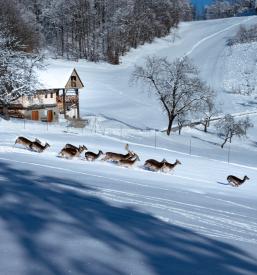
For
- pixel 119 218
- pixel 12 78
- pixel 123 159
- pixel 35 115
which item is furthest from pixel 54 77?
pixel 119 218

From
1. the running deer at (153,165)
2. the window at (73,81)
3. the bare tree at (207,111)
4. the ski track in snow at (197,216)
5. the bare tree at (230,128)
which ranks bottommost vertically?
the bare tree at (230,128)

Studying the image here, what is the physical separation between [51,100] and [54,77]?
11.0 ft

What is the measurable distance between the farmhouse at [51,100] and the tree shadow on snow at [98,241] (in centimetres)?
4007

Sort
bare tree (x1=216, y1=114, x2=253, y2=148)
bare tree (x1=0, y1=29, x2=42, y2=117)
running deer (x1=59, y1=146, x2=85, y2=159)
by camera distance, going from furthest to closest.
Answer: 1. bare tree (x1=216, y1=114, x2=253, y2=148)
2. bare tree (x1=0, y1=29, x2=42, y2=117)
3. running deer (x1=59, y1=146, x2=85, y2=159)

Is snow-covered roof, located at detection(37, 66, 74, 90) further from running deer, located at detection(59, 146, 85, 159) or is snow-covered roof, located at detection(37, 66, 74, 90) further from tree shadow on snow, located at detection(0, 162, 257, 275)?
tree shadow on snow, located at detection(0, 162, 257, 275)

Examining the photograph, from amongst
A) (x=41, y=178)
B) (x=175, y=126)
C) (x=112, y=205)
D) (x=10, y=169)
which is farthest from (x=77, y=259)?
(x=175, y=126)

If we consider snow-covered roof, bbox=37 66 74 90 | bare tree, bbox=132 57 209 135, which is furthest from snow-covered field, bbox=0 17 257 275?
snow-covered roof, bbox=37 66 74 90

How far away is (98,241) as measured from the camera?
25.0 feet

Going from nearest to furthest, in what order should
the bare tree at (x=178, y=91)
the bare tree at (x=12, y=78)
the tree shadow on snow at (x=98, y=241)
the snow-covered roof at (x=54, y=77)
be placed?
1. the tree shadow on snow at (x=98, y=241)
2. the bare tree at (x=12, y=78)
3. the bare tree at (x=178, y=91)
4. the snow-covered roof at (x=54, y=77)

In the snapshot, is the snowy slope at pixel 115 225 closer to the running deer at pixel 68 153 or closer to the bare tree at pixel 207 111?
the running deer at pixel 68 153

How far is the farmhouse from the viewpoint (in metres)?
51.2

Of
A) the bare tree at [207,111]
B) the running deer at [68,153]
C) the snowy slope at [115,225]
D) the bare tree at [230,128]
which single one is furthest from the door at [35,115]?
the snowy slope at [115,225]

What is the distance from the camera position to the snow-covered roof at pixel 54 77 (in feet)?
179

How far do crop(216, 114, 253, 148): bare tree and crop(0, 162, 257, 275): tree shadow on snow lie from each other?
40.9 meters
